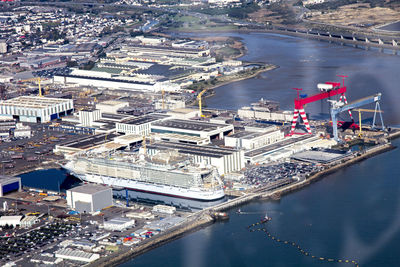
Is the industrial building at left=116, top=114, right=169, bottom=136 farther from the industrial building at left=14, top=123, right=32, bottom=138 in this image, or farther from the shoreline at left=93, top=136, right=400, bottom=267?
the shoreline at left=93, top=136, right=400, bottom=267

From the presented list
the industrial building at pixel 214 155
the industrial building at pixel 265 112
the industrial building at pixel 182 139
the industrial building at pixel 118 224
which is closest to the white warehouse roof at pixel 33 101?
the industrial building at pixel 182 139

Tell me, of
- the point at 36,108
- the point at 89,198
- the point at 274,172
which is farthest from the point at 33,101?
the point at 274,172

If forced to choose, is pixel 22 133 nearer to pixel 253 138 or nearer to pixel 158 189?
pixel 158 189

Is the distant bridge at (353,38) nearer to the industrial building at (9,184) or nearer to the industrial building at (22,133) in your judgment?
the industrial building at (22,133)

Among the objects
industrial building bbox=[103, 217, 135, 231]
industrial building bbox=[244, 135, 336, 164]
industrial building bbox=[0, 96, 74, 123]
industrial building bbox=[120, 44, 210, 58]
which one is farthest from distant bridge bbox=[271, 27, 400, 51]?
industrial building bbox=[103, 217, 135, 231]

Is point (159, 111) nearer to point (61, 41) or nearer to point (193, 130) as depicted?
point (193, 130)

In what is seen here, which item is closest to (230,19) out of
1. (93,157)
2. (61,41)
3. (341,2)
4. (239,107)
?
(341,2)
